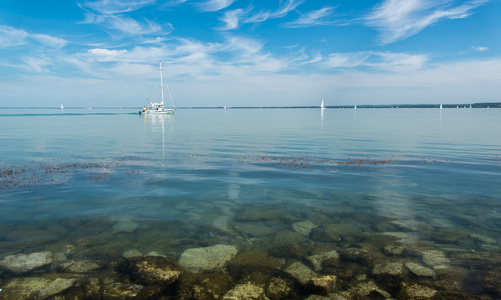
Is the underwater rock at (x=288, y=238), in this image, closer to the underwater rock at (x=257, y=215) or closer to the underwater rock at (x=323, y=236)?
the underwater rock at (x=323, y=236)

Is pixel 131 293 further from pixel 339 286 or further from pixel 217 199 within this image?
pixel 217 199

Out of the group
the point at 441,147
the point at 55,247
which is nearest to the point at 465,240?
the point at 55,247

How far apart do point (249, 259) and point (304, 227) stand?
3.47 meters

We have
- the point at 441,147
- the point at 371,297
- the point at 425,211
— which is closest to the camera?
the point at 371,297

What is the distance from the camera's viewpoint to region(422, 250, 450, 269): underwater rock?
377 inches

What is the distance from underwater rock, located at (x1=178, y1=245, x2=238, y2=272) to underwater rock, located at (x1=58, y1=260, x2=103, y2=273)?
259 cm

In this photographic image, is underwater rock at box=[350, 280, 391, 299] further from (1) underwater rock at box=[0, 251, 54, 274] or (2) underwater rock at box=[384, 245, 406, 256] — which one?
(1) underwater rock at box=[0, 251, 54, 274]

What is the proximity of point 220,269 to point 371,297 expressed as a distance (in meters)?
4.34

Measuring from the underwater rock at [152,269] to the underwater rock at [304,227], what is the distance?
512cm

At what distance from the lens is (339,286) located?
857 centimetres

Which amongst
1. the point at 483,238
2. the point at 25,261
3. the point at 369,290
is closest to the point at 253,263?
the point at 369,290

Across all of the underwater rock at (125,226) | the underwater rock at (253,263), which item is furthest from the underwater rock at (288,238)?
the underwater rock at (125,226)

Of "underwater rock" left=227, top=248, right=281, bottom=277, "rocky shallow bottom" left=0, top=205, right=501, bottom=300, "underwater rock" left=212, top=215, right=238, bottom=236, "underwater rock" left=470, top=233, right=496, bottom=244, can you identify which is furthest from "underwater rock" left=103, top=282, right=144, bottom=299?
"underwater rock" left=470, top=233, right=496, bottom=244

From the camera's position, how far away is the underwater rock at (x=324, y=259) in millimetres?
9789
